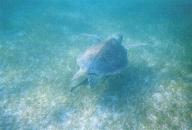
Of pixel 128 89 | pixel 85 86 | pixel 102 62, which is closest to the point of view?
pixel 102 62

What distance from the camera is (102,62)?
4.86m

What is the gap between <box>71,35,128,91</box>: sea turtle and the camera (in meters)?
4.75

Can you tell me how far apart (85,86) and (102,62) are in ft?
3.70

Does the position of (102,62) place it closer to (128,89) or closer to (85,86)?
(85,86)

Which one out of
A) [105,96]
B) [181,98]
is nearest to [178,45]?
[181,98]

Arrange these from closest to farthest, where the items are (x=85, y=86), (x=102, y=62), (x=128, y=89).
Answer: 1. (x=102, y=62)
2. (x=128, y=89)
3. (x=85, y=86)

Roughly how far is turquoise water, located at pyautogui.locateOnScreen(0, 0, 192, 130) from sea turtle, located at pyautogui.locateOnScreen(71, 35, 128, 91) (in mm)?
710

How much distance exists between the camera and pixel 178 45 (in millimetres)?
7812

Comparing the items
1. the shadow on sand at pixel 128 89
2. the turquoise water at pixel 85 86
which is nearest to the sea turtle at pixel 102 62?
the shadow on sand at pixel 128 89

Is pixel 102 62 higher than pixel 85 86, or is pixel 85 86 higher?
pixel 102 62

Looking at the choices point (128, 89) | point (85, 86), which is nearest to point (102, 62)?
point (85, 86)

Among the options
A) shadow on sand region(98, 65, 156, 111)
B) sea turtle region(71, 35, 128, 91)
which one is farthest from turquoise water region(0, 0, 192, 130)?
sea turtle region(71, 35, 128, 91)

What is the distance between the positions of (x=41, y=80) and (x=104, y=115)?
2.41 metres

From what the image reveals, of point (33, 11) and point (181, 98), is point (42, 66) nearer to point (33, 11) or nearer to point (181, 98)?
point (181, 98)
